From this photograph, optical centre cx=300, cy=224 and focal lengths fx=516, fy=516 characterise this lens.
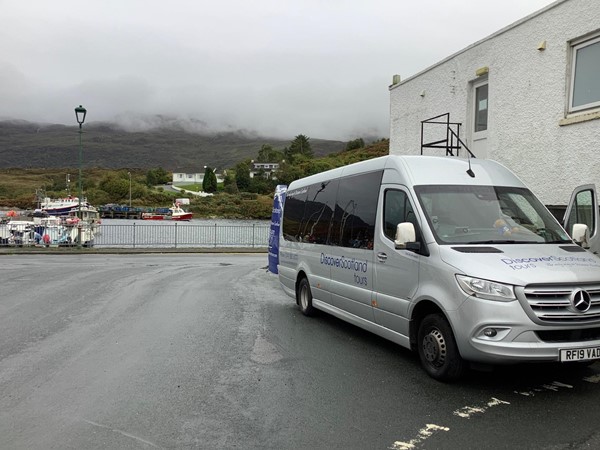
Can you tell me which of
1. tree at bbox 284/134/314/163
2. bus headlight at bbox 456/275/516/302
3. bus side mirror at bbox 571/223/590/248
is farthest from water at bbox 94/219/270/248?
tree at bbox 284/134/314/163

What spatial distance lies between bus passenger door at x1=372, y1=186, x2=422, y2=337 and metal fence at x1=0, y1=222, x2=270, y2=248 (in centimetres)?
2427

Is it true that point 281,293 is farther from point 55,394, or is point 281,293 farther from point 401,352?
point 55,394

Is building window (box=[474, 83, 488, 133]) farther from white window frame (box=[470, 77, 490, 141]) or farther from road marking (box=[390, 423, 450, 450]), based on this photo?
road marking (box=[390, 423, 450, 450])

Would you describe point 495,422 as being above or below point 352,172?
below

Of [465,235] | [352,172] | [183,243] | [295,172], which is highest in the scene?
[295,172]

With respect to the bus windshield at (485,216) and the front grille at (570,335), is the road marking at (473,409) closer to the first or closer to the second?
the front grille at (570,335)

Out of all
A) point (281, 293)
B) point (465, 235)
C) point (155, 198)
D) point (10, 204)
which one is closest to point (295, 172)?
point (155, 198)

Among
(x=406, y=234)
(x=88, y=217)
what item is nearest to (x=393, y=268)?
(x=406, y=234)

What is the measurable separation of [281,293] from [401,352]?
227 inches

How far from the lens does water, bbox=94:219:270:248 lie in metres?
30.1

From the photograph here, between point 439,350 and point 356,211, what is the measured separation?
8.15 feet

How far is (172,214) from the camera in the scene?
70.1 metres

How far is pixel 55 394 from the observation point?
4812 mm

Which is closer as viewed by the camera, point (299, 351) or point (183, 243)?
point (299, 351)
